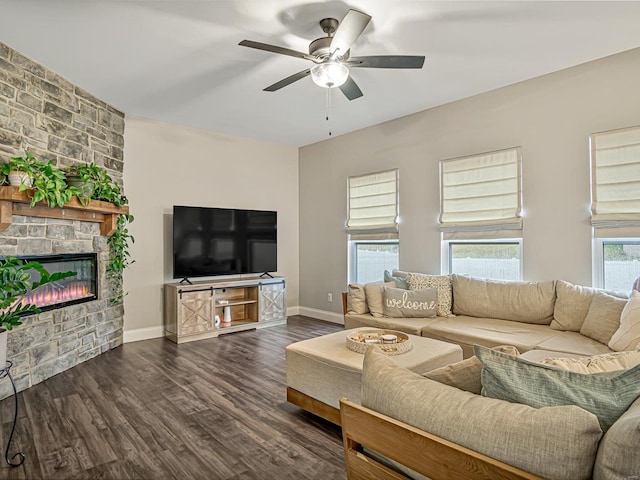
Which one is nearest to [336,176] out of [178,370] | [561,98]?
[561,98]

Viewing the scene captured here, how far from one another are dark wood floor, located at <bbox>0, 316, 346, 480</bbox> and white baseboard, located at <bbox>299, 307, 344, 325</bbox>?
1.89 m

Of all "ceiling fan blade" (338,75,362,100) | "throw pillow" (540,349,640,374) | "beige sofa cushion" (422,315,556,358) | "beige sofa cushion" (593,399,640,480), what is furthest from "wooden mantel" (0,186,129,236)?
"beige sofa cushion" (593,399,640,480)

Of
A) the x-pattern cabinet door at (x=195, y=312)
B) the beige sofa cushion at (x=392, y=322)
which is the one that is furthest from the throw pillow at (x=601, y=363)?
the x-pattern cabinet door at (x=195, y=312)

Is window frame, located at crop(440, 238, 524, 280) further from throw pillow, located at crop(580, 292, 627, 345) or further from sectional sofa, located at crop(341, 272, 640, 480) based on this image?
sectional sofa, located at crop(341, 272, 640, 480)

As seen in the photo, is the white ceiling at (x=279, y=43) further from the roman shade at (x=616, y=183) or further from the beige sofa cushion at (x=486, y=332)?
the beige sofa cushion at (x=486, y=332)

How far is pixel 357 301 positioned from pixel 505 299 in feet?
4.84

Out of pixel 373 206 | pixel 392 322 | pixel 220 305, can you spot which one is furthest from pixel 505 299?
pixel 220 305

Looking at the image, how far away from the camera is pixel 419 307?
3.92m

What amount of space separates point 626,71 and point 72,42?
4.65m

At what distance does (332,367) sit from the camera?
2521 millimetres

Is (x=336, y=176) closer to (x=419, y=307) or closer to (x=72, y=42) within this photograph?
(x=419, y=307)

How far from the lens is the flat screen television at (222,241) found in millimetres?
4969

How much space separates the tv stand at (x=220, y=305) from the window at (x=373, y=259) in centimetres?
117

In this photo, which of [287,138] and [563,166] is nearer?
[563,166]
